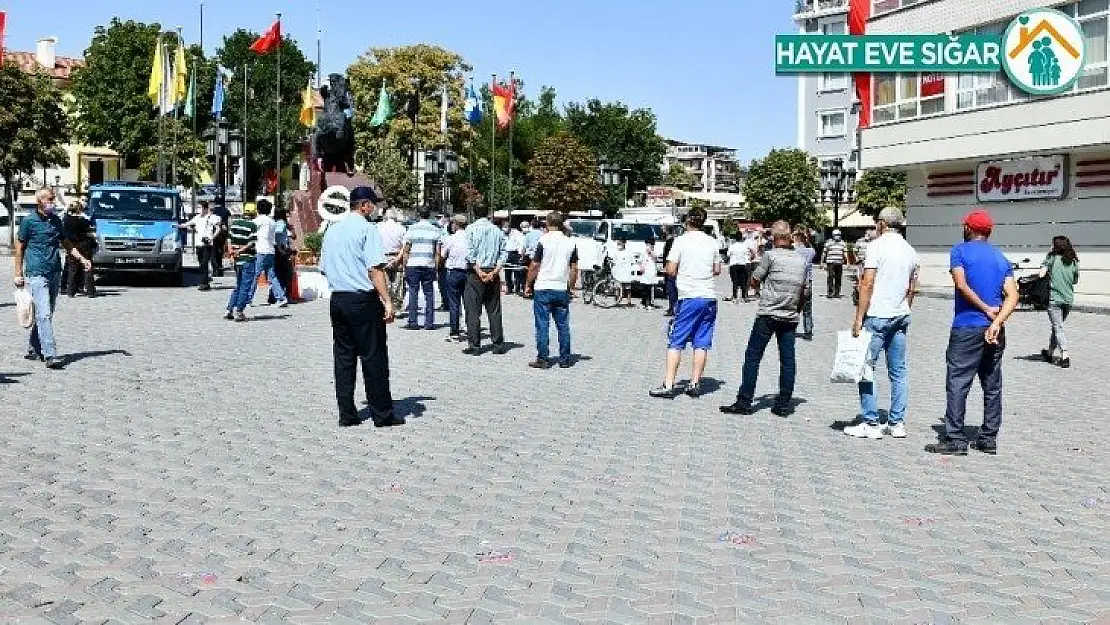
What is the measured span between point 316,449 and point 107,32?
75459 mm

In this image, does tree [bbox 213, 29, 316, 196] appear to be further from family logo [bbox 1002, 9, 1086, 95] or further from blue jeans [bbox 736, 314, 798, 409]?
blue jeans [bbox 736, 314, 798, 409]

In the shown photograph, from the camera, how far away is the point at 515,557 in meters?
6.09

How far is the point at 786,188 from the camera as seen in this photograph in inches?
3428

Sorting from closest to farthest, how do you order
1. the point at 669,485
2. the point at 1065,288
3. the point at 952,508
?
1. the point at 952,508
2. the point at 669,485
3. the point at 1065,288

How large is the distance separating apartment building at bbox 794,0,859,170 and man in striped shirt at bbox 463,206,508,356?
7163cm

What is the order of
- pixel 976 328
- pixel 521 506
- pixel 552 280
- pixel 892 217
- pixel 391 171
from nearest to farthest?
pixel 521 506 < pixel 976 328 < pixel 892 217 < pixel 552 280 < pixel 391 171

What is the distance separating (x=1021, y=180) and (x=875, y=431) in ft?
84.4

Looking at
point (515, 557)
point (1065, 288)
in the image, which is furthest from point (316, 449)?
point (1065, 288)

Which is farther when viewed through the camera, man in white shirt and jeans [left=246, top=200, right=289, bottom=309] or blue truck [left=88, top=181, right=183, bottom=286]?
blue truck [left=88, top=181, right=183, bottom=286]

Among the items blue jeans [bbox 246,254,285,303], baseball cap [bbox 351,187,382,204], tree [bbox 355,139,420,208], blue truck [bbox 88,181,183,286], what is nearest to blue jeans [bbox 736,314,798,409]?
baseball cap [bbox 351,187,382,204]

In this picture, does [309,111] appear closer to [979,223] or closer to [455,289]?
[455,289]

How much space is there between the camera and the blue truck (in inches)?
1054

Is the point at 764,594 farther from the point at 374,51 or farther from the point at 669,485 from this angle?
the point at 374,51

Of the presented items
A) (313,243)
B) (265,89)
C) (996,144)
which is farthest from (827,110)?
(313,243)
